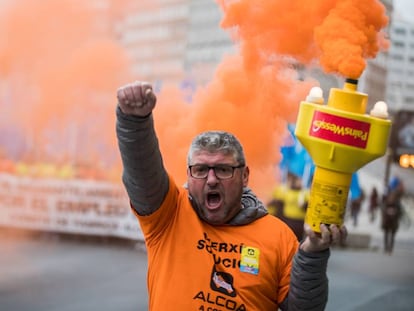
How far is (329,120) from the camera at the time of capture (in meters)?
1.66

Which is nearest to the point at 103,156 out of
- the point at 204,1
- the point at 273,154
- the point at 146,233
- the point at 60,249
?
the point at 60,249

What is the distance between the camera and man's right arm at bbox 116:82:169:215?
179 cm

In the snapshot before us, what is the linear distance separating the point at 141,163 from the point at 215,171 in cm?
22

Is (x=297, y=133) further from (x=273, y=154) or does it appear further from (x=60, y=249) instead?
(x=60, y=249)

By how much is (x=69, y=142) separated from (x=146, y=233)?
6.22 meters

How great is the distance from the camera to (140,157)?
1840mm

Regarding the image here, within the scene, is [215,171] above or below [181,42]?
below

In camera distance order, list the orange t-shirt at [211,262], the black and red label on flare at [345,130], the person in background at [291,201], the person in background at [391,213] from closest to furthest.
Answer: the black and red label on flare at [345,130] < the orange t-shirt at [211,262] < the person in background at [291,201] < the person in background at [391,213]

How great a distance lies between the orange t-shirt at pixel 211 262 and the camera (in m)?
1.89

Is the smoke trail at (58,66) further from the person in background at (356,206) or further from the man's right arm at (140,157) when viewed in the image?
the man's right arm at (140,157)

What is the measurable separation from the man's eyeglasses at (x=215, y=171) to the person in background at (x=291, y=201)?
5.44 metres

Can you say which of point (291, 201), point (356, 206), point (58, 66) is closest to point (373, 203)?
point (356, 206)

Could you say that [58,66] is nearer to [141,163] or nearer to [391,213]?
[141,163]

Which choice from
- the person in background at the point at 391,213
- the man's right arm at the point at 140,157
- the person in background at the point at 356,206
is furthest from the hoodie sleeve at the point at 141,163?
the person in background at the point at 356,206
